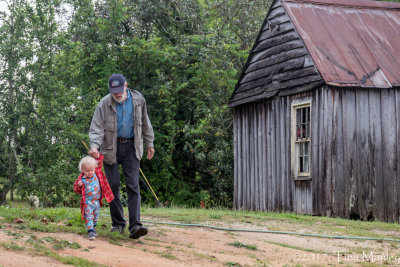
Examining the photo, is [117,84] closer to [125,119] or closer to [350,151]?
[125,119]

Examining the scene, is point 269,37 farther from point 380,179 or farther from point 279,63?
point 380,179

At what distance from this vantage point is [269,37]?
17.0 m

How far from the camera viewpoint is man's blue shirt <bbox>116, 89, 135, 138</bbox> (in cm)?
817

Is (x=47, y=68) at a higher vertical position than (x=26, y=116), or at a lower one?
higher

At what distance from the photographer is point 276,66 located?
16297mm

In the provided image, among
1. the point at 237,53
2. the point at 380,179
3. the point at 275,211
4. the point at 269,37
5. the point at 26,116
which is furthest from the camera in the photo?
the point at 237,53

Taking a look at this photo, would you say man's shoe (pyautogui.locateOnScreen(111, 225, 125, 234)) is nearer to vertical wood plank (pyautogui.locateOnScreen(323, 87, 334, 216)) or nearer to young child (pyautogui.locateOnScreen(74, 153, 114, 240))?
young child (pyautogui.locateOnScreen(74, 153, 114, 240))

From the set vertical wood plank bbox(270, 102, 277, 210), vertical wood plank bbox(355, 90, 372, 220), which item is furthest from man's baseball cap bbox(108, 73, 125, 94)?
vertical wood plank bbox(270, 102, 277, 210)

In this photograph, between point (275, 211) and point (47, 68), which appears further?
point (47, 68)

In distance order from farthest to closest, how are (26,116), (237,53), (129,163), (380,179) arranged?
(237,53) < (26,116) < (380,179) < (129,163)

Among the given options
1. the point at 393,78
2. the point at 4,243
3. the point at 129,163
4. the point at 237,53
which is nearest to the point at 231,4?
the point at 237,53

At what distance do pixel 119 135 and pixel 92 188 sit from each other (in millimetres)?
818

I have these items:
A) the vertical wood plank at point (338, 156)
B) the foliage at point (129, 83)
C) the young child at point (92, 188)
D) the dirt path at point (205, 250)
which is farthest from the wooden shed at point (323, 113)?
the young child at point (92, 188)

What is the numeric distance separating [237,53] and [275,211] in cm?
760
